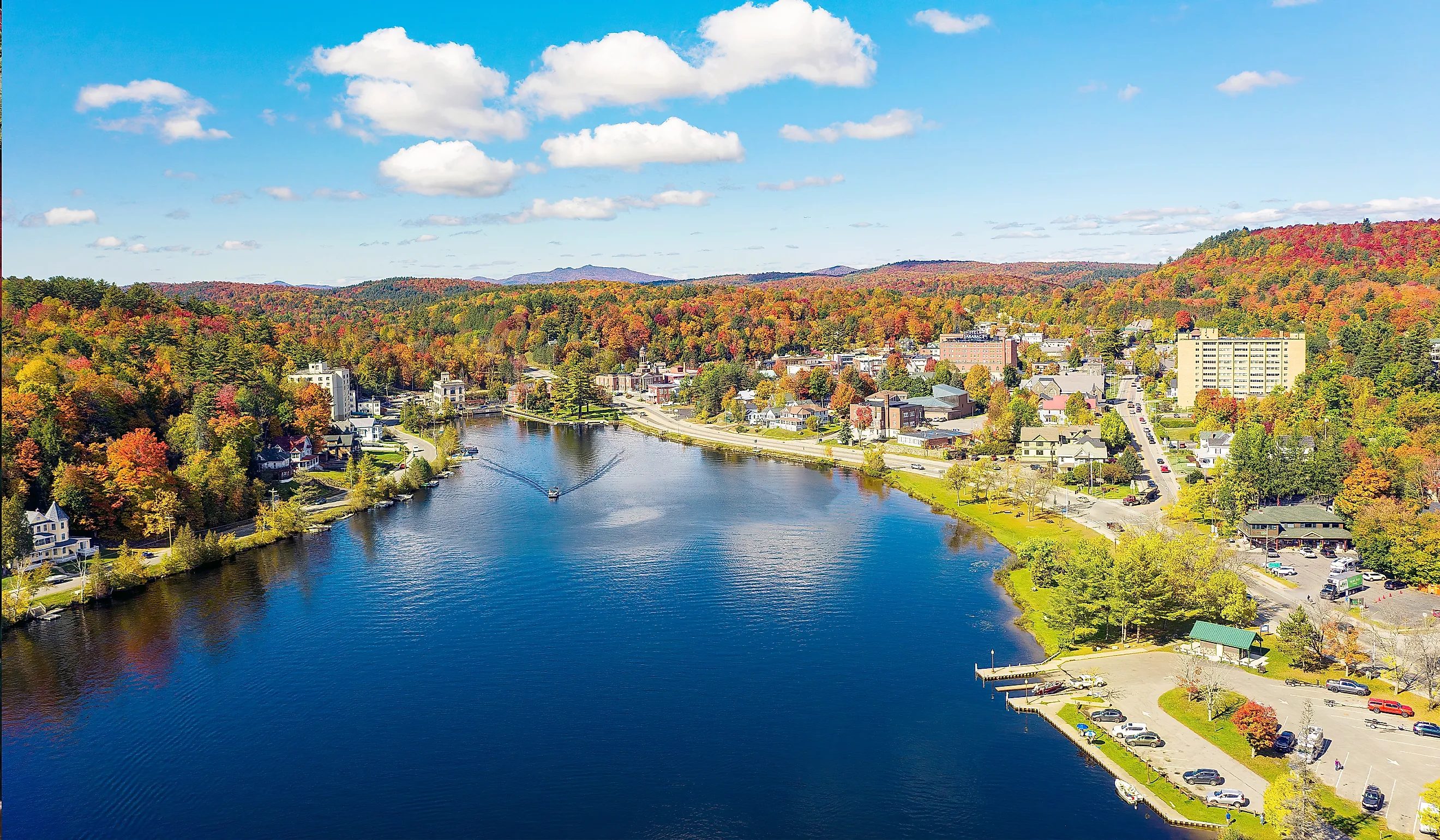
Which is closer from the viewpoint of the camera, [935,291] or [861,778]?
[861,778]

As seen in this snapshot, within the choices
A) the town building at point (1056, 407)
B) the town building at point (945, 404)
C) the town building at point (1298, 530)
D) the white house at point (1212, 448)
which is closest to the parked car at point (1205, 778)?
the town building at point (1298, 530)

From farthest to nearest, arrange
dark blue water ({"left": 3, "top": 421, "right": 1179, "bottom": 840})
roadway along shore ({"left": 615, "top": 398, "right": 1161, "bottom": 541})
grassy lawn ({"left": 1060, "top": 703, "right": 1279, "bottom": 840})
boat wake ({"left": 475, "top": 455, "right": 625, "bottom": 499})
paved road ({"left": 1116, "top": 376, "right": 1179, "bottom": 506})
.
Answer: boat wake ({"left": 475, "top": 455, "right": 625, "bottom": 499})
paved road ({"left": 1116, "top": 376, "right": 1179, "bottom": 506})
roadway along shore ({"left": 615, "top": 398, "right": 1161, "bottom": 541})
dark blue water ({"left": 3, "top": 421, "right": 1179, "bottom": 840})
grassy lawn ({"left": 1060, "top": 703, "right": 1279, "bottom": 840})

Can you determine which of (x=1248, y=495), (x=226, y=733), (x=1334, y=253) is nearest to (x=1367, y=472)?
(x=1248, y=495)

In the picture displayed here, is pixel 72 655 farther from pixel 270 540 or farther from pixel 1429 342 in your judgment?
pixel 1429 342

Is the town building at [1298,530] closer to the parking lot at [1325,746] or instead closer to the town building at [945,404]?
the parking lot at [1325,746]

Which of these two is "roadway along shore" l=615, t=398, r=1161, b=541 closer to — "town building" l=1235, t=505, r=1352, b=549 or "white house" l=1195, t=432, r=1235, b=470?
"town building" l=1235, t=505, r=1352, b=549

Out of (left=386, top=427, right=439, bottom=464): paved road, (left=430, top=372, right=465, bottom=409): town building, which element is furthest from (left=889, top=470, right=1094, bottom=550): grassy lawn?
(left=430, top=372, right=465, bottom=409): town building

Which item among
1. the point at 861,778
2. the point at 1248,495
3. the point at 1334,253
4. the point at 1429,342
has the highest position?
the point at 1334,253

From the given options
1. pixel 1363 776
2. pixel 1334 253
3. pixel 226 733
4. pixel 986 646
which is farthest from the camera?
pixel 1334 253
